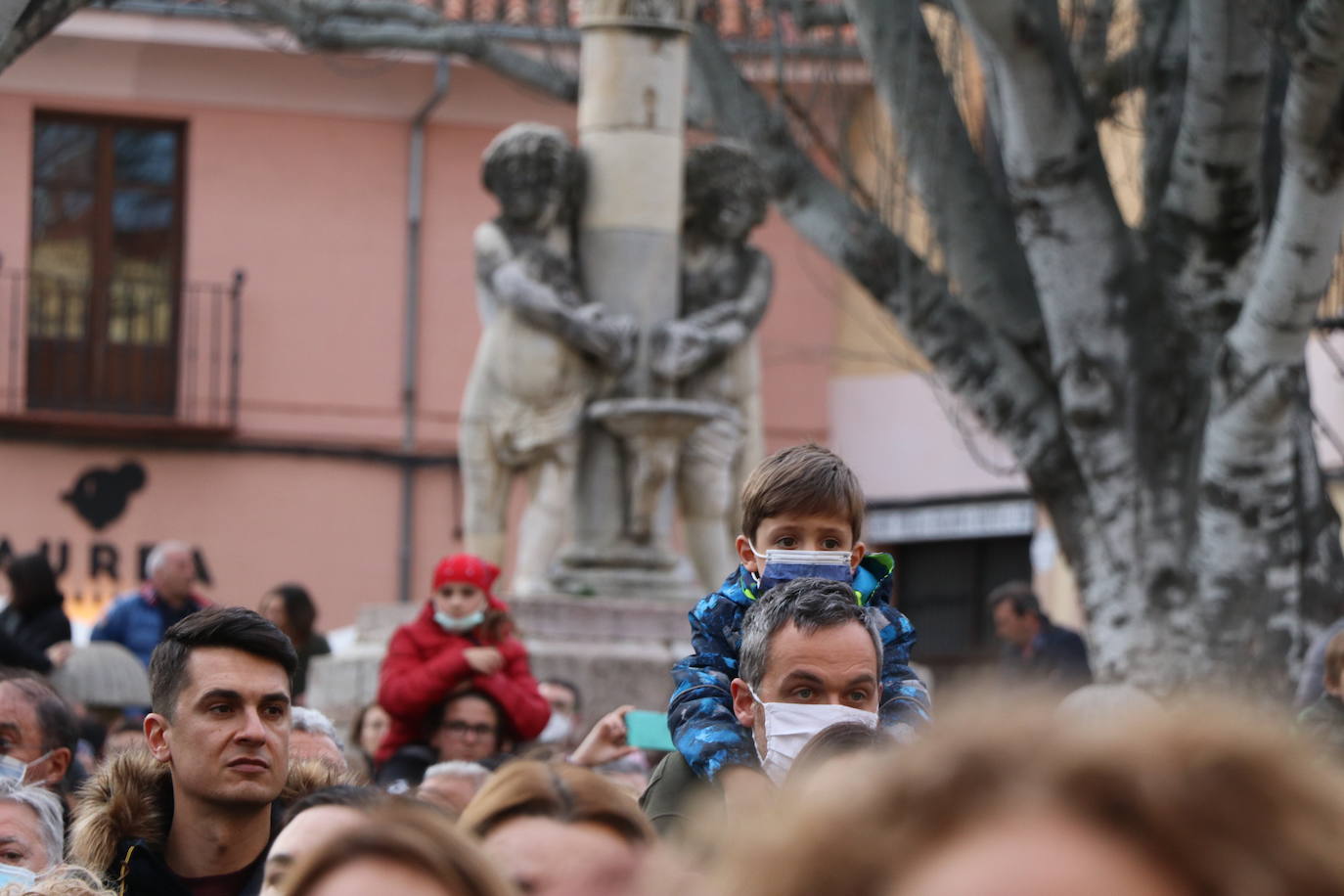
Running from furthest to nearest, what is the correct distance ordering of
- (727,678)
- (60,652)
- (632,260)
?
(632,260) < (60,652) < (727,678)

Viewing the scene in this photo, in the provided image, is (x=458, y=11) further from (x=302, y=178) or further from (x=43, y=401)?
(x=43, y=401)

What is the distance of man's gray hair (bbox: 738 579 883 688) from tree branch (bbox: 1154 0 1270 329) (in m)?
6.70

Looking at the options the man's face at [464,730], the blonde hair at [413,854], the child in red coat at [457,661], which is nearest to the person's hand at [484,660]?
the child in red coat at [457,661]

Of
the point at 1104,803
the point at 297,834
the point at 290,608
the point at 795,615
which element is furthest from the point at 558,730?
the point at 1104,803

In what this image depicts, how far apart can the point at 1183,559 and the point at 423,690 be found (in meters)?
4.31

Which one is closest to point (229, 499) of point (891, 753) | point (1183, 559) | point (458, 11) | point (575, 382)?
point (458, 11)

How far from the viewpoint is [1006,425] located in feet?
41.0

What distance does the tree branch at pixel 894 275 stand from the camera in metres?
12.4

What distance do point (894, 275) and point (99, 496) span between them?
44.2 feet

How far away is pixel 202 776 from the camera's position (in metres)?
4.89

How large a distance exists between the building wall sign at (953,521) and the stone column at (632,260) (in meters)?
12.1

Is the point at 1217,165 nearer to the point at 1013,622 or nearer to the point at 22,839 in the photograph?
the point at 1013,622

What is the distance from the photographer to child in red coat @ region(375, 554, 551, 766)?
8.59 meters

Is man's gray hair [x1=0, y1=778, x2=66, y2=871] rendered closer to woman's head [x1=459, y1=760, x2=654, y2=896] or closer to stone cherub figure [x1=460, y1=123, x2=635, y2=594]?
woman's head [x1=459, y1=760, x2=654, y2=896]
